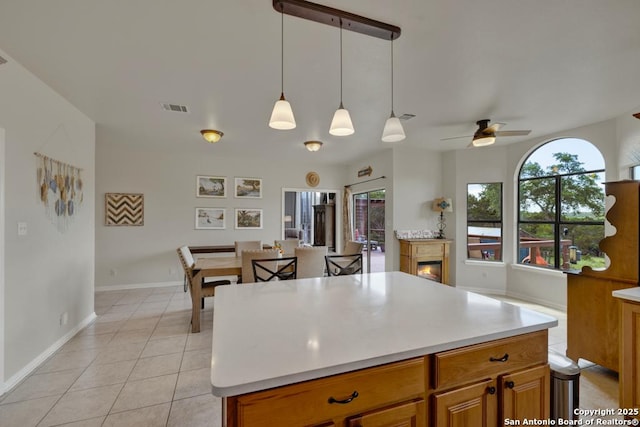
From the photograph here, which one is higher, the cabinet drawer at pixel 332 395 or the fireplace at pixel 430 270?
the cabinet drawer at pixel 332 395

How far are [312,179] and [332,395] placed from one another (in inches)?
246

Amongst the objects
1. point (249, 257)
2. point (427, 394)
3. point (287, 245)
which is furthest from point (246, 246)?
point (427, 394)

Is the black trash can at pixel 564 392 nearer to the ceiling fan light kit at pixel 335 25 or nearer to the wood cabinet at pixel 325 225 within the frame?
the ceiling fan light kit at pixel 335 25

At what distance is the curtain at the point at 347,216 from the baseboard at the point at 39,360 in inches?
203

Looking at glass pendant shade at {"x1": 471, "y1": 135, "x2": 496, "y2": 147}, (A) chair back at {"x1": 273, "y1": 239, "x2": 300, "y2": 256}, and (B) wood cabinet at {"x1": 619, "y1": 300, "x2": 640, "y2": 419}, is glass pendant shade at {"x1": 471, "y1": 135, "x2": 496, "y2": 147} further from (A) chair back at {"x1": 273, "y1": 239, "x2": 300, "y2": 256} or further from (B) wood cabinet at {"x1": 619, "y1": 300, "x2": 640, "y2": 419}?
(A) chair back at {"x1": 273, "y1": 239, "x2": 300, "y2": 256}

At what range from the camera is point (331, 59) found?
7.77 feet

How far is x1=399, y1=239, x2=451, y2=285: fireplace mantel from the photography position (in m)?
5.18

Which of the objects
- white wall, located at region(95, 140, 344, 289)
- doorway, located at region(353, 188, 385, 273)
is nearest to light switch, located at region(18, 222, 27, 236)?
white wall, located at region(95, 140, 344, 289)

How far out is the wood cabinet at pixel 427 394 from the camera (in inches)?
36.1

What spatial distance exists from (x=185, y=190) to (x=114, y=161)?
1366 millimetres

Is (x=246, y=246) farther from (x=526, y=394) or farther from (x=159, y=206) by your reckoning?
(x=526, y=394)

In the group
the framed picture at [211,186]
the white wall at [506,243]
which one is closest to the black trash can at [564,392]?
the white wall at [506,243]

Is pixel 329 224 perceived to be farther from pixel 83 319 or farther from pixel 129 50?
pixel 129 50

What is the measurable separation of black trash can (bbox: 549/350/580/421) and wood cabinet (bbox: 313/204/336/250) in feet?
20.1
